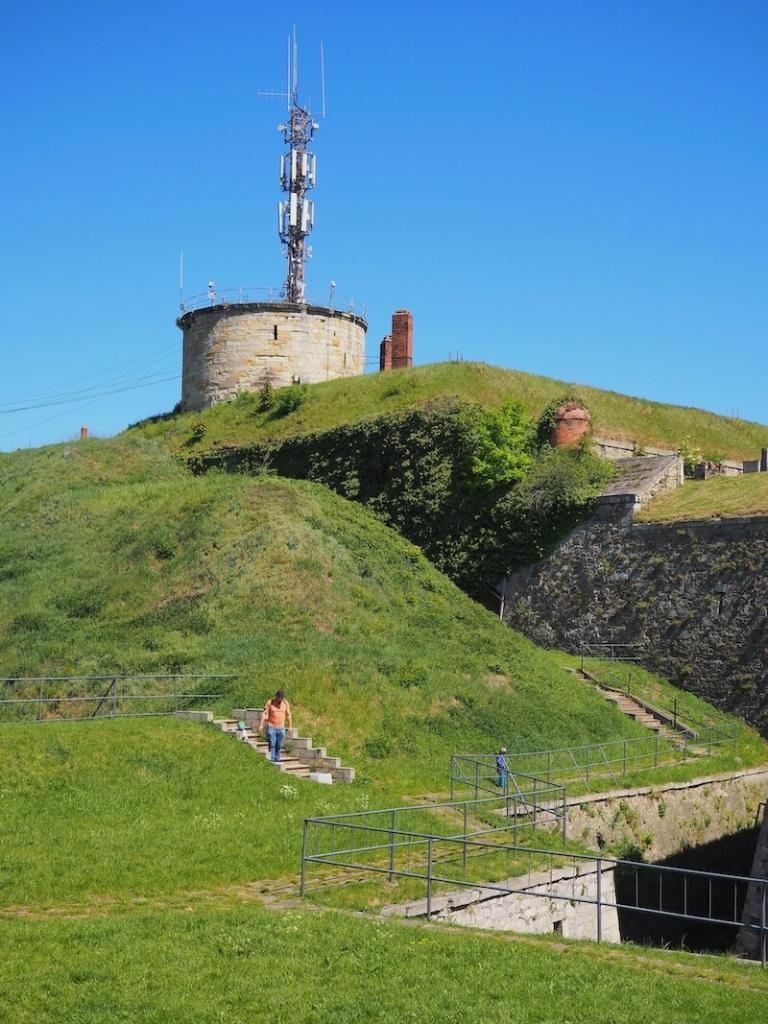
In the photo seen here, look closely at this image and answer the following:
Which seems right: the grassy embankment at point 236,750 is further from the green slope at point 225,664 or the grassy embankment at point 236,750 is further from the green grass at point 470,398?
the green grass at point 470,398

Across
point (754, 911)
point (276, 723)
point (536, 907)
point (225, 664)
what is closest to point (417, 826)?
point (536, 907)

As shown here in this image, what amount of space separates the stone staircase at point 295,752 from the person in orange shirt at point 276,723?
0.18 metres

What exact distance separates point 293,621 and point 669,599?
11539 mm

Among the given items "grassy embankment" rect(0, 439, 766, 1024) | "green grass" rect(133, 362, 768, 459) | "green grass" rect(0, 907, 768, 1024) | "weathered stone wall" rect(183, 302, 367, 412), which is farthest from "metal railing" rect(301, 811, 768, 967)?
"weathered stone wall" rect(183, 302, 367, 412)

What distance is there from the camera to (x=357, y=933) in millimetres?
13820

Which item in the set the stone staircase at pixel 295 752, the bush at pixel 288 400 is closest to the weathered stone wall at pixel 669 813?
the stone staircase at pixel 295 752

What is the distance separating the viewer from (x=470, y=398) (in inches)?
1761

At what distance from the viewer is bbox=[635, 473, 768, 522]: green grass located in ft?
116

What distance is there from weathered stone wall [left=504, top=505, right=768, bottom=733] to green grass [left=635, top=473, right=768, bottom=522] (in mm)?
442

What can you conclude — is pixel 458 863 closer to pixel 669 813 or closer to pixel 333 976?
pixel 333 976

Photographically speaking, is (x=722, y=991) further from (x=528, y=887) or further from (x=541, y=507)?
(x=541, y=507)

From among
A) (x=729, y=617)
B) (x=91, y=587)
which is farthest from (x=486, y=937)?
(x=91, y=587)

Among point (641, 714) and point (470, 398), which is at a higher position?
point (470, 398)

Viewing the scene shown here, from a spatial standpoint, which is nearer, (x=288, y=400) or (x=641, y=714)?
(x=641, y=714)
